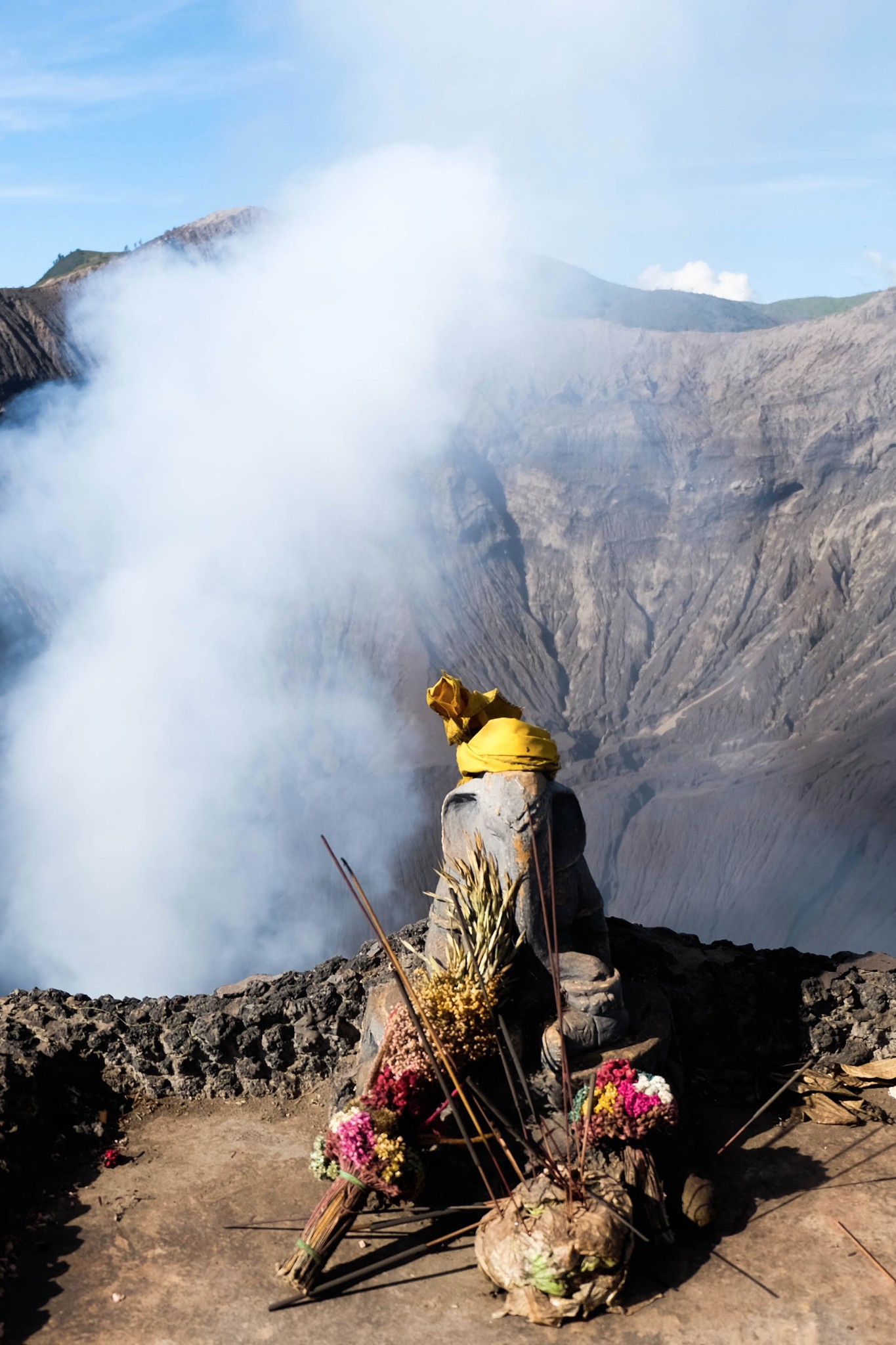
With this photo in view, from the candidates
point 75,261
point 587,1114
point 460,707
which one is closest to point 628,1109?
point 587,1114

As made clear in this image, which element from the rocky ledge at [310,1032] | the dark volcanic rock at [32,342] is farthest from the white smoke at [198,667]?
the rocky ledge at [310,1032]

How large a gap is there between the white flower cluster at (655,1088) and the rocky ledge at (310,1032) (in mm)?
1741

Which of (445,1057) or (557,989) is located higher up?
(557,989)

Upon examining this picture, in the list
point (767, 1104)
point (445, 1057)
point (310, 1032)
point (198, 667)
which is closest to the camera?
point (445, 1057)

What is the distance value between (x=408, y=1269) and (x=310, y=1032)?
259 centimetres

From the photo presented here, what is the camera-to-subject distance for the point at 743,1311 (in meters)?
5.88

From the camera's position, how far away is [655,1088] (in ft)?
21.8

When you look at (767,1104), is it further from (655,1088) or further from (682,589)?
(682,589)

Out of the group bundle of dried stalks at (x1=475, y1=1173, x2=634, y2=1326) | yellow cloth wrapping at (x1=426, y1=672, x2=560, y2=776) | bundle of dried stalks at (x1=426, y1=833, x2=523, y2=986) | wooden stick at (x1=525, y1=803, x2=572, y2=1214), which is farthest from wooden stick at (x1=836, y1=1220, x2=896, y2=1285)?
yellow cloth wrapping at (x1=426, y1=672, x2=560, y2=776)

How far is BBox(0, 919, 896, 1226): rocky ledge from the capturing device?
8430 mm

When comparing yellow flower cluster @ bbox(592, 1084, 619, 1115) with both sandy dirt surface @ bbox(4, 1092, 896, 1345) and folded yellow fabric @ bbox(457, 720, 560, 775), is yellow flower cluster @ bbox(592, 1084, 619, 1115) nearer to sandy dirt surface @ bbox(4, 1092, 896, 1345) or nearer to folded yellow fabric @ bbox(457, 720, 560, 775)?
sandy dirt surface @ bbox(4, 1092, 896, 1345)

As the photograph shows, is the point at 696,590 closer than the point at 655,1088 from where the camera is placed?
No

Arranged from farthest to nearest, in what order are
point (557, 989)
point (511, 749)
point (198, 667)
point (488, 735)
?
1. point (198, 667)
2. point (488, 735)
3. point (511, 749)
4. point (557, 989)

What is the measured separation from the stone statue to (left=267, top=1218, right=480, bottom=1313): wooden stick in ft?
3.75
